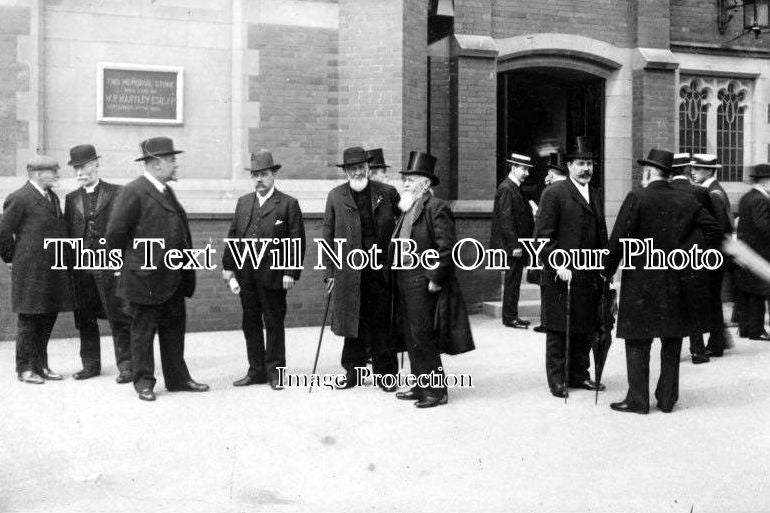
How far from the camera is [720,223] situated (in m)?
8.71

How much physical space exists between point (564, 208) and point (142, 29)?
570cm

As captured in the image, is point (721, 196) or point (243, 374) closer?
point (243, 374)

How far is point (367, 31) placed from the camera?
36.0 ft

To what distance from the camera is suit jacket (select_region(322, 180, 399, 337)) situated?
7.52 metres

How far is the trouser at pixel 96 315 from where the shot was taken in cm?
792

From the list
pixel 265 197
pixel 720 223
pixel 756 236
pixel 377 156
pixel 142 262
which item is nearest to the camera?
pixel 142 262

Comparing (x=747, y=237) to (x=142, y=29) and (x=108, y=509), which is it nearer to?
(x=142, y=29)

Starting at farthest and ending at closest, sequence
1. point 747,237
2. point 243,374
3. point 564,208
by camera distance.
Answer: point 747,237 → point 243,374 → point 564,208

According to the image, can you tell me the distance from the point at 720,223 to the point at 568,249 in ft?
7.36

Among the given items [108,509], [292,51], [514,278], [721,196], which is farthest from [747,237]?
[108,509]

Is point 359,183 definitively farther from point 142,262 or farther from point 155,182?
point 142,262

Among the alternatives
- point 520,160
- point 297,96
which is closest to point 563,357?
point 520,160

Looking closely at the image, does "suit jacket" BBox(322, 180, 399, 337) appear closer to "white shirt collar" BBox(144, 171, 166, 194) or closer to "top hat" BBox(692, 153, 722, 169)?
"white shirt collar" BBox(144, 171, 166, 194)

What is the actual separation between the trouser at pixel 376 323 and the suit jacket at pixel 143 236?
5.13 ft
